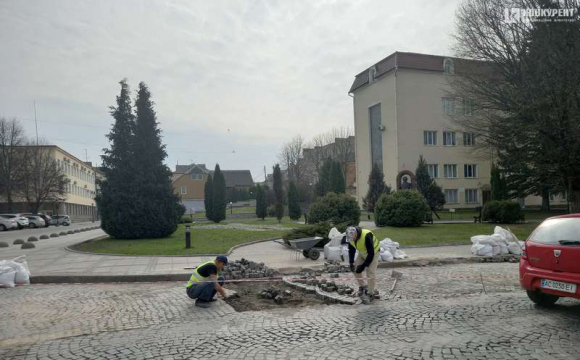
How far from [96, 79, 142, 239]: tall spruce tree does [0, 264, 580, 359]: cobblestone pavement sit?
13.3 metres

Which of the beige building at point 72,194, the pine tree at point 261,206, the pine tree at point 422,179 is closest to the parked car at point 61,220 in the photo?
the beige building at point 72,194

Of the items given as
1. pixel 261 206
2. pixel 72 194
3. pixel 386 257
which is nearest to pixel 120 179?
pixel 386 257

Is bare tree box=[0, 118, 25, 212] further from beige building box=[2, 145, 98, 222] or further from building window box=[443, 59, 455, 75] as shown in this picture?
building window box=[443, 59, 455, 75]

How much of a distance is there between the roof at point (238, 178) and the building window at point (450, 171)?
6455 cm

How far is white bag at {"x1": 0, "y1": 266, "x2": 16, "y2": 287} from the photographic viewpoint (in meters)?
10.6

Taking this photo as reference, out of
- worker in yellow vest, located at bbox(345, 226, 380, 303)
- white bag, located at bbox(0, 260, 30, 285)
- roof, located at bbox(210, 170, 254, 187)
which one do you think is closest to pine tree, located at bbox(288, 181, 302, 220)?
white bag, located at bbox(0, 260, 30, 285)

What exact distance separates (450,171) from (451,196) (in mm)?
2878

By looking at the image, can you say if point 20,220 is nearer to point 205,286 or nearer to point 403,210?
point 403,210

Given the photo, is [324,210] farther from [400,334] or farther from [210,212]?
[210,212]

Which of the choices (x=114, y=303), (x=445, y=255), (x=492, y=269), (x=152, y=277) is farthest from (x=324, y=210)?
(x=114, y=303)

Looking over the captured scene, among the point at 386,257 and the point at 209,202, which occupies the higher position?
the point at 209,202

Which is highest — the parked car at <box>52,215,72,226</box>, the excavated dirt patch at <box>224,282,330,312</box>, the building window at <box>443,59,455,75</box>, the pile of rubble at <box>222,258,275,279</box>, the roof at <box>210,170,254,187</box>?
the building window at <box>443,59,455,75</box>

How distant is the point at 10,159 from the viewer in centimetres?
5375

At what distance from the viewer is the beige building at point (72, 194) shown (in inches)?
2537
